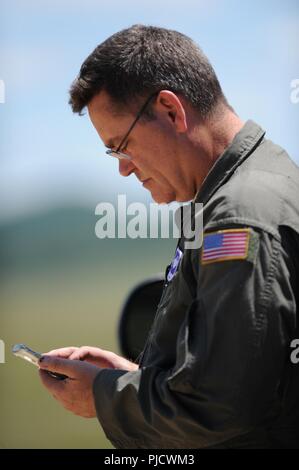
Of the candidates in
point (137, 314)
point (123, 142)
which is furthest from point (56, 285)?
point (123, 142)

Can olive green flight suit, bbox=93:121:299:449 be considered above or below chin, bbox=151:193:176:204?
below

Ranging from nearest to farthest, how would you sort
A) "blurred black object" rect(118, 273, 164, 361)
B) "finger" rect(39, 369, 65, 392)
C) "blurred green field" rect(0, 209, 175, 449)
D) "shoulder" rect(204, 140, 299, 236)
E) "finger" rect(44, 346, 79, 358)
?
"shoulder" rect(204, 140, 299, 236)
"finger" rect(39, 369, 65, 392)
"finger" rect(44, 346, 79, 358)
"blurred black object" rect(118, 273, 164, 361)
"blurred green field" rect(0, 209, 175, 449)

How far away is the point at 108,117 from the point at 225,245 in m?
0.83

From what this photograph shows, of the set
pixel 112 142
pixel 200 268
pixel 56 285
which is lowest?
pixel 56 285

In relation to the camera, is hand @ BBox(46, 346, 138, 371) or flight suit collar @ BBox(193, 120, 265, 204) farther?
hand @ BBox(46, 346, 138, 371)

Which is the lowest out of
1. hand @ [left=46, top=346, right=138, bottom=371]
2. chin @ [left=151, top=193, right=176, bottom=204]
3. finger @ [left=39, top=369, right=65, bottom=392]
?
hand @ [left=46, top=346, right=138, bottom=371]

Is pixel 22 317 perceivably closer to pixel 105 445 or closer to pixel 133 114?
pixel 105 445

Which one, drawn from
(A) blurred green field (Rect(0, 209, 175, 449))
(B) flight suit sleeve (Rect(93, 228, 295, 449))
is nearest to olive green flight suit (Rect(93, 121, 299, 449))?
(B) flight suit sleeve (Rect(93, 228, 295, 449))

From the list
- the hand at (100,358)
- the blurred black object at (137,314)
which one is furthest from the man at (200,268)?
the blurred black object at (137,314)

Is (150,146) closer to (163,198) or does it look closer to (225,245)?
(163,198)

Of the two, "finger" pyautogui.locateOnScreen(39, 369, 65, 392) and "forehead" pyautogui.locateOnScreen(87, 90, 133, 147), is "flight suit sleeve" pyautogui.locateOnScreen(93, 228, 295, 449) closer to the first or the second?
"finger" pyautogui.locateOnScreen(39, 369, 65, 392)

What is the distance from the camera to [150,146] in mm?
3148

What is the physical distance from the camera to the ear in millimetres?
3076

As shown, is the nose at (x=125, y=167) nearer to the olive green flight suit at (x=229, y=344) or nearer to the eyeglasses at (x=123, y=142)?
the eyeglasses at (x=123, y=142)
